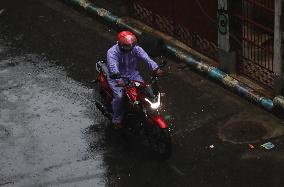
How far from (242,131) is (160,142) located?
1733 mm

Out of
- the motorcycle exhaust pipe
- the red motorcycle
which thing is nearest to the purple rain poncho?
the red motorcycle

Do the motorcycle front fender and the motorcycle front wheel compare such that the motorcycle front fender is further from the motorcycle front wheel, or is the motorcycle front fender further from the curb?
the curb

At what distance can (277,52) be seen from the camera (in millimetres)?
11219

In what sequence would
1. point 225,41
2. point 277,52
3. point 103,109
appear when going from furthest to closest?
1. point 225,41
2. point 103,109
3. point 277,52

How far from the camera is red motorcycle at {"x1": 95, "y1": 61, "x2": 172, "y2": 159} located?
9945mm

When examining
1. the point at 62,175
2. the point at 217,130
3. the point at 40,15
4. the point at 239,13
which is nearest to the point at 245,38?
the point at 239,13

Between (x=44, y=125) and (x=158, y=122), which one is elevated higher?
(x=158, y=122)

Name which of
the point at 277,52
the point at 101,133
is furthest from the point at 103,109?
the point at 277,52

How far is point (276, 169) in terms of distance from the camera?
32.4 feet

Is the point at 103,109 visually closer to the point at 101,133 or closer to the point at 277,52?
the point at 101,133

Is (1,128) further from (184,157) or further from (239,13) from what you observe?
(239,13)

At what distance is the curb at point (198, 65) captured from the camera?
11.5 m

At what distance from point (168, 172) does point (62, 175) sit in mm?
1738

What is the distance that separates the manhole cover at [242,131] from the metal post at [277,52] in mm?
808
